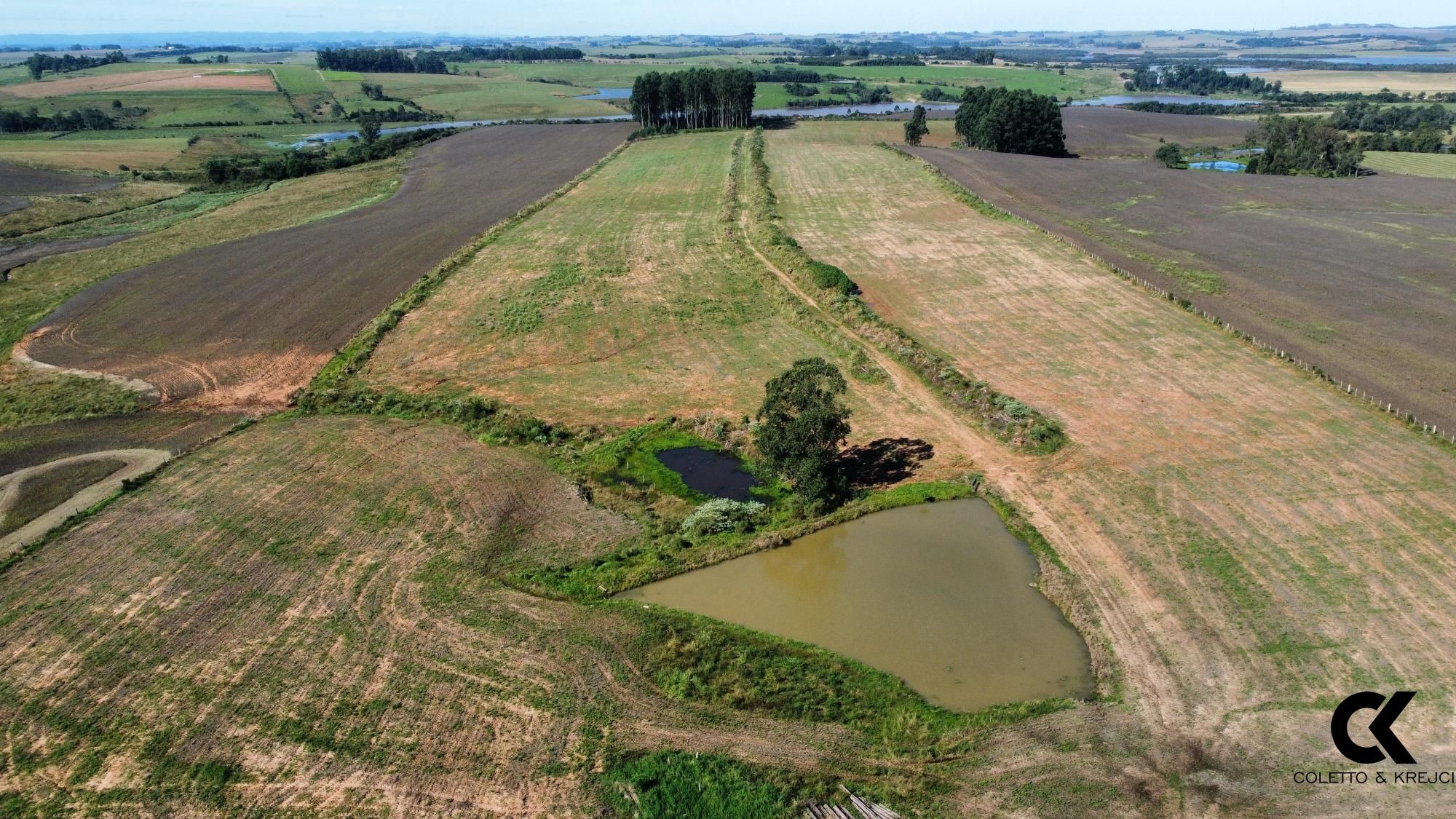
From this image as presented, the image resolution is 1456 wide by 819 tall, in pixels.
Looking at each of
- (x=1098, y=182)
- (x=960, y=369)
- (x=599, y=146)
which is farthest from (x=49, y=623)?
(x=599, y=146)

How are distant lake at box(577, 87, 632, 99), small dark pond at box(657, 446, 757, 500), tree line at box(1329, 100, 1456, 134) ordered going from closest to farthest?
small dark pond at box(657, 446, 757, 500)
tree line at box(1329, 100, 1456, 134)
distant lake at box(577, 87, 632, 99)

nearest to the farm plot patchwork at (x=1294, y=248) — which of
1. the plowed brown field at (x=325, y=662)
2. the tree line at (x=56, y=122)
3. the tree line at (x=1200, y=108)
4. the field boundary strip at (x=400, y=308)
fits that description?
the plowed brown field at (x=325, y=662)

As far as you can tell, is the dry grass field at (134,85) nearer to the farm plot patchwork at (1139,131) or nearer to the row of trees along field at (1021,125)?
the row of trees along field at (1021,125)

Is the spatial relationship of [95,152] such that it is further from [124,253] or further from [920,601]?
[920,601]

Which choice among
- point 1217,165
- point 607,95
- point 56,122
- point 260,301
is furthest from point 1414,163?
point 56,122

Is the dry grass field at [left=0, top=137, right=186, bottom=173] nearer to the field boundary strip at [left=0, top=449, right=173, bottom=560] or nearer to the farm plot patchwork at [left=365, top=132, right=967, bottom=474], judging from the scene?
the farm plot patchwork at [left=365, top=132, right=967, bottom=474]

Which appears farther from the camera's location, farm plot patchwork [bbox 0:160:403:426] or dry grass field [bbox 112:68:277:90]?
dry grass field [bbox 112:68:277:90]

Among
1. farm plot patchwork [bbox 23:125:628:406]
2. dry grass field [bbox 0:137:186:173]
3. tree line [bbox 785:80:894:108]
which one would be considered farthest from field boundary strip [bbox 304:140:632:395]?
tree line [bbox 785:80:894:108]
